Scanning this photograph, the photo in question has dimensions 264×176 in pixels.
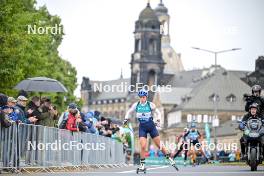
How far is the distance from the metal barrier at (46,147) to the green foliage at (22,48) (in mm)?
14678

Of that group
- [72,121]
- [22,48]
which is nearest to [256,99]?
[72,121]

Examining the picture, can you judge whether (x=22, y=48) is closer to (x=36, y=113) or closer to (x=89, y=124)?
(x=89, y=124)

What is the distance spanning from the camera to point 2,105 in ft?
72.0

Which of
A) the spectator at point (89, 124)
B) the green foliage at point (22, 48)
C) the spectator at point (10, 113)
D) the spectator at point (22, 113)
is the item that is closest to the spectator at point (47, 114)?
the spectator at point (22, 113)

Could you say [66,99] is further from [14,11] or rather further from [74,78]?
[14,11]

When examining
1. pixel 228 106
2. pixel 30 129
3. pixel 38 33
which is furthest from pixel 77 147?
pixel 228 106

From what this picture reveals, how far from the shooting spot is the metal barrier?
2203cm

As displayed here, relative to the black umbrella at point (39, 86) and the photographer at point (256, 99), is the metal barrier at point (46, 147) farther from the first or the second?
the photographer at point (256, 99)

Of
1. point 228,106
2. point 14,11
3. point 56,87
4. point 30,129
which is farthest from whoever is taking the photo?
point 228,106

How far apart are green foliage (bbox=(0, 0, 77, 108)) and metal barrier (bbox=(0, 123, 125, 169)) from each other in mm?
14678

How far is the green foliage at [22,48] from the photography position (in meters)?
44.8

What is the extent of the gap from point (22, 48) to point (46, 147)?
23279 millimetres

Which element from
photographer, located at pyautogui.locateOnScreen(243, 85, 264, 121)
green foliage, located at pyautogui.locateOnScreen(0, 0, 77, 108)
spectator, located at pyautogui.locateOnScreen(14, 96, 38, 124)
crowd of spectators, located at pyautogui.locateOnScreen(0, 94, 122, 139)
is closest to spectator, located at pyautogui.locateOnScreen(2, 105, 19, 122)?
crowd of spectators, located at pyautogui.locateOnScreen(0, 94, 122, 139)

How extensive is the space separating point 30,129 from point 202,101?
160 meters
